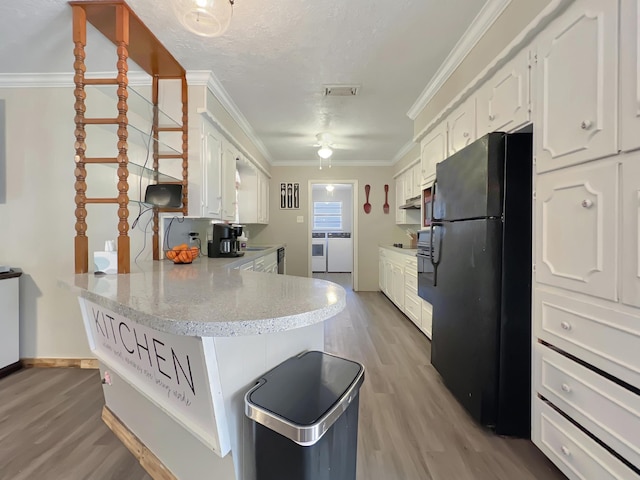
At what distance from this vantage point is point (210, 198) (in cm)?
242

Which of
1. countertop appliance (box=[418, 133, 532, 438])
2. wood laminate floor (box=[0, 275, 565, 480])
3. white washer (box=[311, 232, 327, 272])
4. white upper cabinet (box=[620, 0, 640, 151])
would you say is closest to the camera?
white upper cabinet (box=[620, 0, 640, 151])

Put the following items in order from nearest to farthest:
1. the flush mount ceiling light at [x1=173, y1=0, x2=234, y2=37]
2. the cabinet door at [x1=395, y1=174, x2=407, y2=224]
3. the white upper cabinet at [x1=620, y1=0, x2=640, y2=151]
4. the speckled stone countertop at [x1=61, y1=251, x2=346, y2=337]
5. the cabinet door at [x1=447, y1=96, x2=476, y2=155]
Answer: the speckled stone countertop at [x1=61, y1=251, x2=346, y2=337]
the white upper cabinet at [x1=620, y1=0, x2=640, y2=151]
the flush mount ceiling light at [x1=173, y1=0, x2=234, y2=37]
the cabinet door at [x1=447, y1=96, x2=476, y2=155]
the cabinet door at [x1=395, y1=174, x2=407, y2=224]

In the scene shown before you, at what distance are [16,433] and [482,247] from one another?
277 cm

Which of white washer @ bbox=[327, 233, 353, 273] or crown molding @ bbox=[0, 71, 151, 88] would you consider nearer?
crown molding @ bbox=[0, 71, 151, 88]

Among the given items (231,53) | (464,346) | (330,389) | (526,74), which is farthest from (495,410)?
(231,53)

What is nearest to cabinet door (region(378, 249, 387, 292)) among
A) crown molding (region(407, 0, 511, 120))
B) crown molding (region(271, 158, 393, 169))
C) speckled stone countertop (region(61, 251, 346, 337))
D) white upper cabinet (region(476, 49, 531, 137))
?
crown molding (region(271, 158, 393, 169))

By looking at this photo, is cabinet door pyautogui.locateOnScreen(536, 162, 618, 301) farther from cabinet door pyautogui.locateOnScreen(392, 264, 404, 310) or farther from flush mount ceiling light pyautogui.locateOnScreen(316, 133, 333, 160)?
flush mount ceiling light pyautogui.locateOnScreen(316, 133, 333, 160)

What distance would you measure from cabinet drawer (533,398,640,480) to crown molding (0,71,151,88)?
3.28 meters

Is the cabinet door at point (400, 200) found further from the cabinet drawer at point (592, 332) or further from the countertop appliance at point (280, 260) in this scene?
the cabinet drawer at point (592, 332)

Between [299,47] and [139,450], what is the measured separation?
97.7 inches

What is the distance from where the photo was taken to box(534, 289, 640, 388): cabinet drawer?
0.93 metres

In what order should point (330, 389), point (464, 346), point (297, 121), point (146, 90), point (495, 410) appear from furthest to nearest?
point (297, 121)
point (146, 90)
point (464, 346)
point (495, 410)
point (330, 389)

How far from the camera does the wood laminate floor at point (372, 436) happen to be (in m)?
1.34

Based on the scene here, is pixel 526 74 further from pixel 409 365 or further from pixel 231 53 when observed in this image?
pixel 409 365
